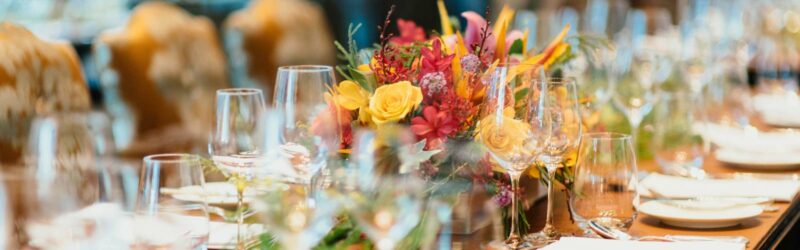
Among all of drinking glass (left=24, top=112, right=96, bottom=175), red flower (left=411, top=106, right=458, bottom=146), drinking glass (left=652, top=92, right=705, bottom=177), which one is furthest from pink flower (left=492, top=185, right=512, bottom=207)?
drinking glass (left=652, top=92, right=705, bottom=177)

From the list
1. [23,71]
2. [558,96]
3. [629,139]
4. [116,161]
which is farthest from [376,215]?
[116,161]

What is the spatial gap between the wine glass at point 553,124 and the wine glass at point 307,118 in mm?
269

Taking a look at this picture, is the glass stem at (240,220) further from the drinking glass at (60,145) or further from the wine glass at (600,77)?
the wine glass at (600,77)

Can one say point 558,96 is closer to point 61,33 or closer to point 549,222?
point 549,222

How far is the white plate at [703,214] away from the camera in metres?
1.76

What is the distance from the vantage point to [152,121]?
11.5ft

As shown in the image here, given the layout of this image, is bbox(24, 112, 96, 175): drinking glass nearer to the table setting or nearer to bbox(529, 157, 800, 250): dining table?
the table setting

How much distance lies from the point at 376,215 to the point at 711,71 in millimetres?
2069

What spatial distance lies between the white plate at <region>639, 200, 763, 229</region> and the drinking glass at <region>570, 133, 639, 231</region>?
167mm

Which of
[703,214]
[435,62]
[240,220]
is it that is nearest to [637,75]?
[703,214]

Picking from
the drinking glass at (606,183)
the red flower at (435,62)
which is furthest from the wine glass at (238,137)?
the drinking glass at (606,183)

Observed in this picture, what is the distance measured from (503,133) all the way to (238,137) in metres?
0.34

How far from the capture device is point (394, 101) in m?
1.56

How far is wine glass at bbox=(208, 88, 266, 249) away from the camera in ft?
4.98
